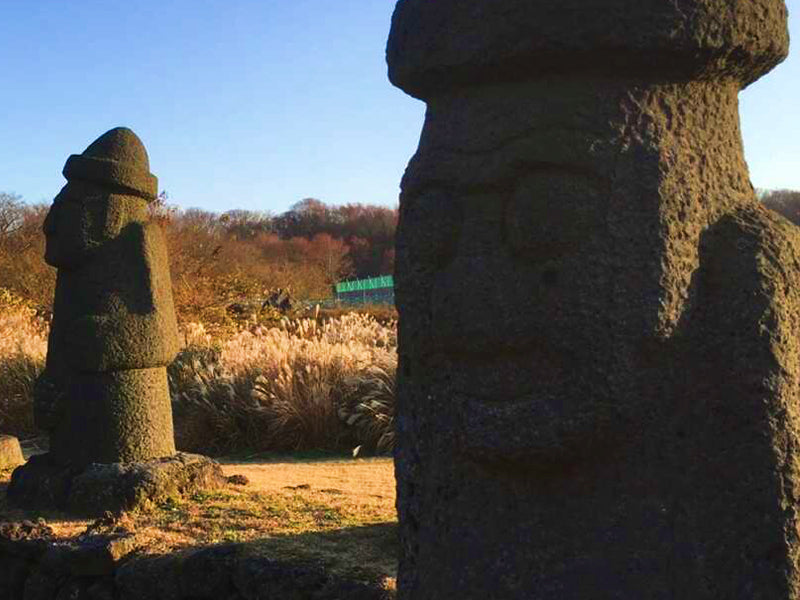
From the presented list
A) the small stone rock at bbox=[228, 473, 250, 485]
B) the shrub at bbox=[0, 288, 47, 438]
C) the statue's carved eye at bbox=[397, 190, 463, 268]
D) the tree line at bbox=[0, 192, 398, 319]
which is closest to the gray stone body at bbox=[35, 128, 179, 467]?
the small stone rock at bbox=[228, 473, 250, 485]

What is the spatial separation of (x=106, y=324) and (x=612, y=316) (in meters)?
4.20

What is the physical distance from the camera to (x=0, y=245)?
21812 mm

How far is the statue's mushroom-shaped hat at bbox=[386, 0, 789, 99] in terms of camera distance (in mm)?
1979

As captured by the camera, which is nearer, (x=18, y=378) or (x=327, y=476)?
(x=327, y=476)

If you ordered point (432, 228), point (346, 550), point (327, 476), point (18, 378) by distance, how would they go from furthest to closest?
point (18, 378)
point (327, 476)
point (346, 550)
point (432, 228)

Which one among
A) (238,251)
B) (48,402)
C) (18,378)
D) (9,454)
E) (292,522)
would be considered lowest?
(292,522)

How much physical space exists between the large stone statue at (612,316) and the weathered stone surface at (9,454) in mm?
6269

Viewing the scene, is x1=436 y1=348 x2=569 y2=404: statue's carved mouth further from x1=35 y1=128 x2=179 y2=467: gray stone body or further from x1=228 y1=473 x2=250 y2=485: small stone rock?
x1=228 y1=473 x2=250 y2=485: small stone rock

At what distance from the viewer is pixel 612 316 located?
6.43ft

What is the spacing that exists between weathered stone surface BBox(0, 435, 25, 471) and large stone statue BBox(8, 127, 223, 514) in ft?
5.70

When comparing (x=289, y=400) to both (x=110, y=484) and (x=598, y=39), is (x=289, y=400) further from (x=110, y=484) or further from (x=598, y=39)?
(x=598, y=39)

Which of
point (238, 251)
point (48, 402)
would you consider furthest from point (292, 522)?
point (238, 251)

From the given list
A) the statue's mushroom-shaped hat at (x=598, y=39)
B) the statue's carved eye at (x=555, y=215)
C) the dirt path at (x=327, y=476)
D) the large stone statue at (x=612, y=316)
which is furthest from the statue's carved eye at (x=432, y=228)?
the dirt path at (x=327, y=476)

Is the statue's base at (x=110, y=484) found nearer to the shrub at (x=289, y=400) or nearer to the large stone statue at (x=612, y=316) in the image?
the shrub at (x=289, y=400)
